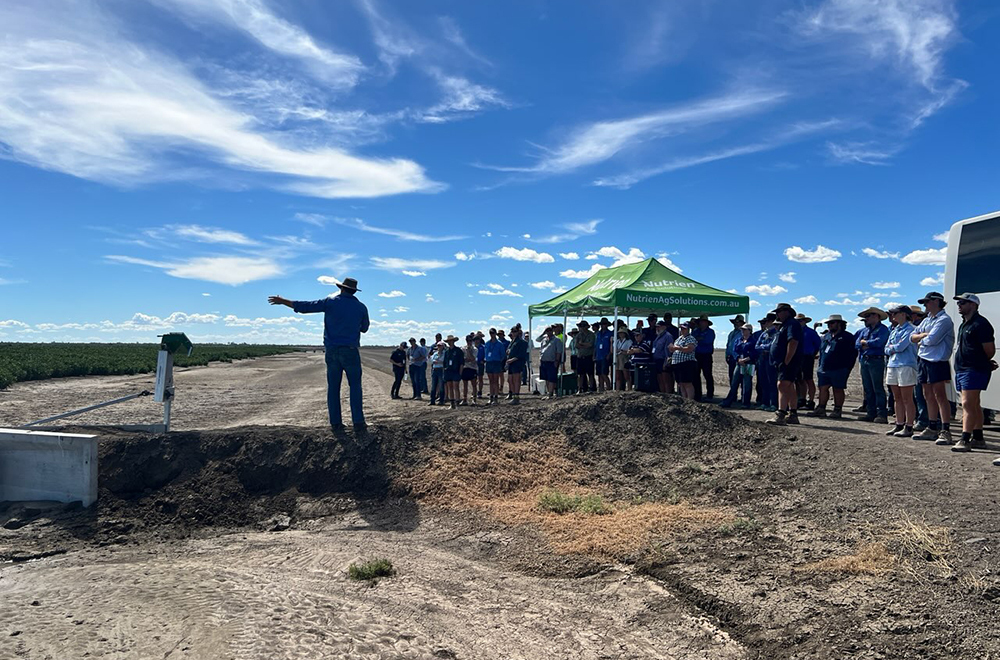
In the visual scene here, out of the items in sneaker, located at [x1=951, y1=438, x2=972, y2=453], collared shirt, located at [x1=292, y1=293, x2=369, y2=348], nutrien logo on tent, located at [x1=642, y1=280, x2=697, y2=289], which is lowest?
sneaker, located at [x1=951, y1=438, x2=972, y2=453]

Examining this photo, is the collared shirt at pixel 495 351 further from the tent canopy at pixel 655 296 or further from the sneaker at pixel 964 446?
the sneaker at pixel 964 446

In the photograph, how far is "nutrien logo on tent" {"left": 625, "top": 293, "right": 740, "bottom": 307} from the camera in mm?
14742

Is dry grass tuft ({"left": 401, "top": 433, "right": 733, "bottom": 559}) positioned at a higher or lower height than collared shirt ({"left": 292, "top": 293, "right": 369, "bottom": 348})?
lower

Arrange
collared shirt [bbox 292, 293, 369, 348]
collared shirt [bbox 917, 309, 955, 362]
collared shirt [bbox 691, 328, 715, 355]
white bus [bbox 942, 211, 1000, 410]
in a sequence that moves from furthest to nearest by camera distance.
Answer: collared shirt [bbox 691, 328, 715, 355], white bus [bbox 942, 211, 1000, 410], collared shirt [bbox 292, 293, 369, 348], collared shirt [bbox 917, 309, 955, 362]

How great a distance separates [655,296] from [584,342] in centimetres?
212

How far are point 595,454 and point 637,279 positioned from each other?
705 cm

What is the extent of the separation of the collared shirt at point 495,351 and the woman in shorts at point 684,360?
186 inches

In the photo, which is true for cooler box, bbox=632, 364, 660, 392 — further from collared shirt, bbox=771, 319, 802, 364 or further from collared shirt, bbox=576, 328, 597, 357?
collared shirt, bbox=771, 319, 802, 364

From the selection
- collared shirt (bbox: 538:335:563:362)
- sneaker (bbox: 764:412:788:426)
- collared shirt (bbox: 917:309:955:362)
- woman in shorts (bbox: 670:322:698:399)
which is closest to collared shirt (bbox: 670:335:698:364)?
woman in shorts (bbox: 670:322:698:399)

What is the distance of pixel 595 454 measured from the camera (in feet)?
30.7

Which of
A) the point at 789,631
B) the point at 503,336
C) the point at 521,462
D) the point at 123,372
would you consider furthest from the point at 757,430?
the point at 123,372

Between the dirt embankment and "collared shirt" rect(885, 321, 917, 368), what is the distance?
126cm

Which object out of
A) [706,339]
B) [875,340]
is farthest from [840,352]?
[706,339]

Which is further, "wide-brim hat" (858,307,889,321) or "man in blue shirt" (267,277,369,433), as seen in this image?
"wide-brim hat" (858,307,889,321)
